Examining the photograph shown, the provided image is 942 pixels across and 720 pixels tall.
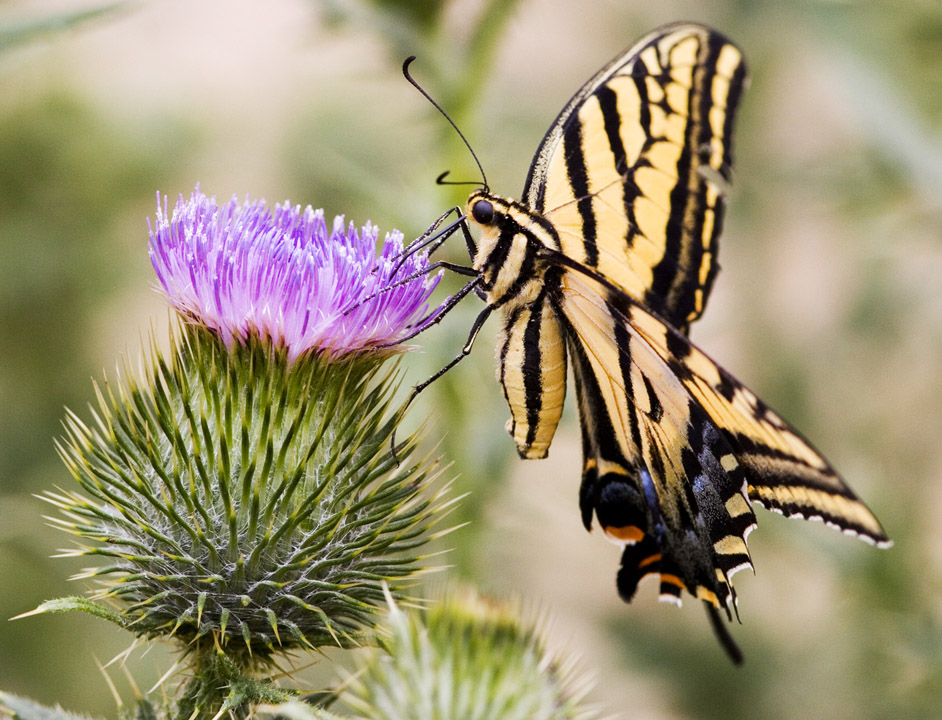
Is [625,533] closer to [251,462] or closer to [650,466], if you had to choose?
[650,466]

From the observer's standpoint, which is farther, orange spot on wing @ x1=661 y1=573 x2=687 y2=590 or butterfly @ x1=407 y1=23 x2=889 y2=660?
orange spot on wing @ x1=661 y1=573 x2=687 y2=590

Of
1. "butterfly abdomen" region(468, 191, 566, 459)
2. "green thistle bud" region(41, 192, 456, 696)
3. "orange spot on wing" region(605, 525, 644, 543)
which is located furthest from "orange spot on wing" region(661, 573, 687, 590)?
"green thistle bud" region(41, 192, 456, 696)

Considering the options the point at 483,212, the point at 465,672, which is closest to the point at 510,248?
the point at 483,212

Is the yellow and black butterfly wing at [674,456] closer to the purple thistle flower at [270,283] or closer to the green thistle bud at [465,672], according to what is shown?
the green thistle bud at [465,672]

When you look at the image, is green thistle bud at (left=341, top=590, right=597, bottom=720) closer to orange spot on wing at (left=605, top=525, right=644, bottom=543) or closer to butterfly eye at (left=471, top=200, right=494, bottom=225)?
orange spot on wing at (left=605, top=525, right=644, bottom=543)

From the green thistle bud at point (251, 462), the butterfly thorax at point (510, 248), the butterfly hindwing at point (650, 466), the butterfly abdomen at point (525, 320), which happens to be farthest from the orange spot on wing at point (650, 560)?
the butterfly thorax at point (510, 248)

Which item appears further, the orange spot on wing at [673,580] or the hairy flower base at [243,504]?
the orange spot on wing at [673,580]
